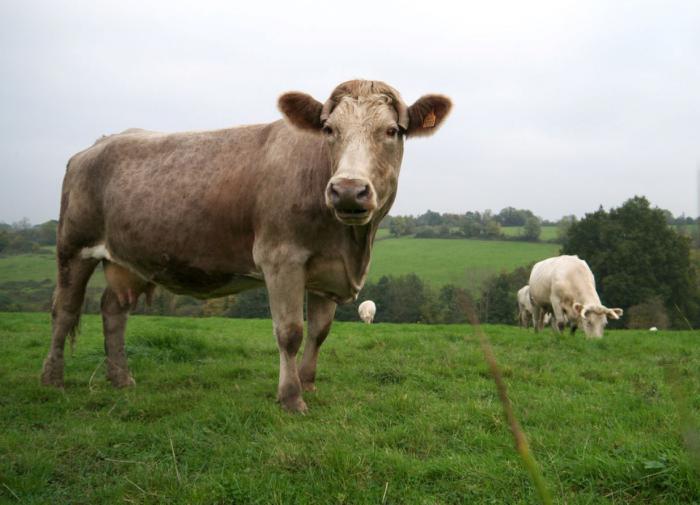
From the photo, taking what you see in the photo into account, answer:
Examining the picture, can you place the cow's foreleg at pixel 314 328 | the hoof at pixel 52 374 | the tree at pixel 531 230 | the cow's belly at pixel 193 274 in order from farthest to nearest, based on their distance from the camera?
the tree at pixel 531 230 < the hoof at pixel 52 374 < the cow's foreleg at pixel 314 328 < the cow's belly at pixel 193 274

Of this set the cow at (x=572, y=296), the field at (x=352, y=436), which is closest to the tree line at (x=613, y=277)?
the cow at (x=572, y=296)

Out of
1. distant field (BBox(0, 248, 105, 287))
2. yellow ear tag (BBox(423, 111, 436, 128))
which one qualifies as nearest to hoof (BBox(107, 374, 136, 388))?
yellow ear tag (BBox(423, 111, 436, 128))

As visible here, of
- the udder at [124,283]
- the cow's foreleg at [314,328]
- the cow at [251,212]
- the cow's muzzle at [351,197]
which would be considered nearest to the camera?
the cow's muzzle at [351,197]

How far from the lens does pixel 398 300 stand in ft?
113

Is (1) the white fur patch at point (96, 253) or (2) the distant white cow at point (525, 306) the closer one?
(1) the white fur patch at point (96, 253)

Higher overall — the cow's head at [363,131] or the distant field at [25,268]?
the cow's head at [363,131]

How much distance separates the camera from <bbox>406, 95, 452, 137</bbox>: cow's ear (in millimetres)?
4918

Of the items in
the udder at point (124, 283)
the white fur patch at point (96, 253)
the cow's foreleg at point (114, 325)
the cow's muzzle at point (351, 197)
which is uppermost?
the cow's muzzle at point (351, 197)

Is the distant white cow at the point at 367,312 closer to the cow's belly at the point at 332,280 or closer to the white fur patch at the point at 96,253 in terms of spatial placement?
the white fur patch at the point at 96,253

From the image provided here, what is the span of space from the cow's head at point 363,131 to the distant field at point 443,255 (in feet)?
72.3

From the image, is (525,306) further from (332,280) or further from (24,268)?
(24,268)

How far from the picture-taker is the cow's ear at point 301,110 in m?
4.89

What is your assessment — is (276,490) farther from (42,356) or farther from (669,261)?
(669,261)

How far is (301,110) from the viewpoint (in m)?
4.96
